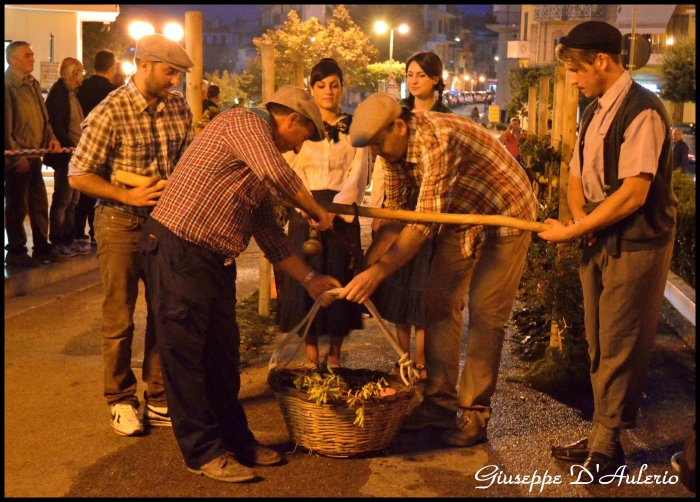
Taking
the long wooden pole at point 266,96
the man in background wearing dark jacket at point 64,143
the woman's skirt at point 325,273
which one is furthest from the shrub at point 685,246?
the man in background wearing dark jacket at point 64,143

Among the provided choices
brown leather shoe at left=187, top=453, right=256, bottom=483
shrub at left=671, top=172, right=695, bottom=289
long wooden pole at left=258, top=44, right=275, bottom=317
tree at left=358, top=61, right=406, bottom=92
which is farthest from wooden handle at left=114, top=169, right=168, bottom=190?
tree at left=358, top=61, right=406, bottom=92

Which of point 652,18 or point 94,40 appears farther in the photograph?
point 652,18

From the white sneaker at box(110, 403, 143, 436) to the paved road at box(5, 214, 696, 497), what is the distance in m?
0.05

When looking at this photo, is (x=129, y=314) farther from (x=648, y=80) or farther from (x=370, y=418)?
(x=648, y=80)

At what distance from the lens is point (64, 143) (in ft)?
35.5

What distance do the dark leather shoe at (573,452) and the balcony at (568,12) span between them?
196ft

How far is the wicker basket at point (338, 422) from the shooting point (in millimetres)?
4992

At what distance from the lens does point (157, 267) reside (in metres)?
4.87

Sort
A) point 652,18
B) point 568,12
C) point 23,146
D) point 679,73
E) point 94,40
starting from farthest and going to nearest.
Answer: point 568,12 < point 652,18 < point 679,73 < point 94,40 < point 23,146

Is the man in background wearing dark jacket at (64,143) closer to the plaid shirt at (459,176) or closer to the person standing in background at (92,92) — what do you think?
the person standing in background at (92,92)

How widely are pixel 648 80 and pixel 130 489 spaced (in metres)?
59.7

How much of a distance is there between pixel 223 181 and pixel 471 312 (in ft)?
5.56

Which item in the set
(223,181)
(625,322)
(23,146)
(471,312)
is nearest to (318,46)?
(23,146)

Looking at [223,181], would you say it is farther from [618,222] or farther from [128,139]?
[618,222]
